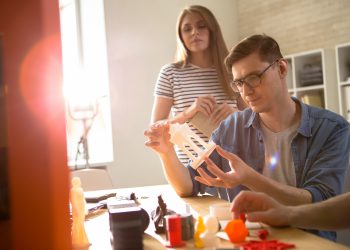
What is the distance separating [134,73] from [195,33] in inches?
94.0

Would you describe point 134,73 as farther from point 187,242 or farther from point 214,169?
point 187,242

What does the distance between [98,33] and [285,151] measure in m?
3.32

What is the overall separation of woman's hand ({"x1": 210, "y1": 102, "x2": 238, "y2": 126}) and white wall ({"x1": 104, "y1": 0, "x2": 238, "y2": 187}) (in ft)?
8.11

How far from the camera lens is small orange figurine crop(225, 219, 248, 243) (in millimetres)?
1101

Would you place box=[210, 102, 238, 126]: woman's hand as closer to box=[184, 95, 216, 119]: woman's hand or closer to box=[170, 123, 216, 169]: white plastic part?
box=[184, 95, 216, 119]: woman's hand

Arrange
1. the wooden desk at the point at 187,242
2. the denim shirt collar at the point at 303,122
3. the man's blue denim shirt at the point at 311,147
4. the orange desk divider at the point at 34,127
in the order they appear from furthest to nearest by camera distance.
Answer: the denim shirt collar at the point at 303,122, the man's blue denim shirt at the point at 311,147, the wooden desk at the point at 187,242, the orange desk divider at the point at 34,127

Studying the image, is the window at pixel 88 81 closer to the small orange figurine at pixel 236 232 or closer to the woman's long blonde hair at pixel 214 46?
the woman's long blonde hair at pixel 214 46

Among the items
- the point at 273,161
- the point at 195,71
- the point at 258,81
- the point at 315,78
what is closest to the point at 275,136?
the point at 273,161

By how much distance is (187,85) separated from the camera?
2365 mm

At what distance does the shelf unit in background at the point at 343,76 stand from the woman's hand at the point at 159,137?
3167 mm

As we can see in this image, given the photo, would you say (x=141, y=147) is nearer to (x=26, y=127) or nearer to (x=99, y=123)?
(x=99, y=123)

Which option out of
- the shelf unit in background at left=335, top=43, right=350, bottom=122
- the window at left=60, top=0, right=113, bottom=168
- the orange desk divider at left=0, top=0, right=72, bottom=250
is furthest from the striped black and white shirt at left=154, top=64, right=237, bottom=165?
the shelf unit in background at left=335, top=43, right=350, bottom=122

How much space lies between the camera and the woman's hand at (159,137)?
171 centimetres

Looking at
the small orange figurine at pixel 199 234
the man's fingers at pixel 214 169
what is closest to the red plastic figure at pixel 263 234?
the small orange figurine at pixel 199 234
